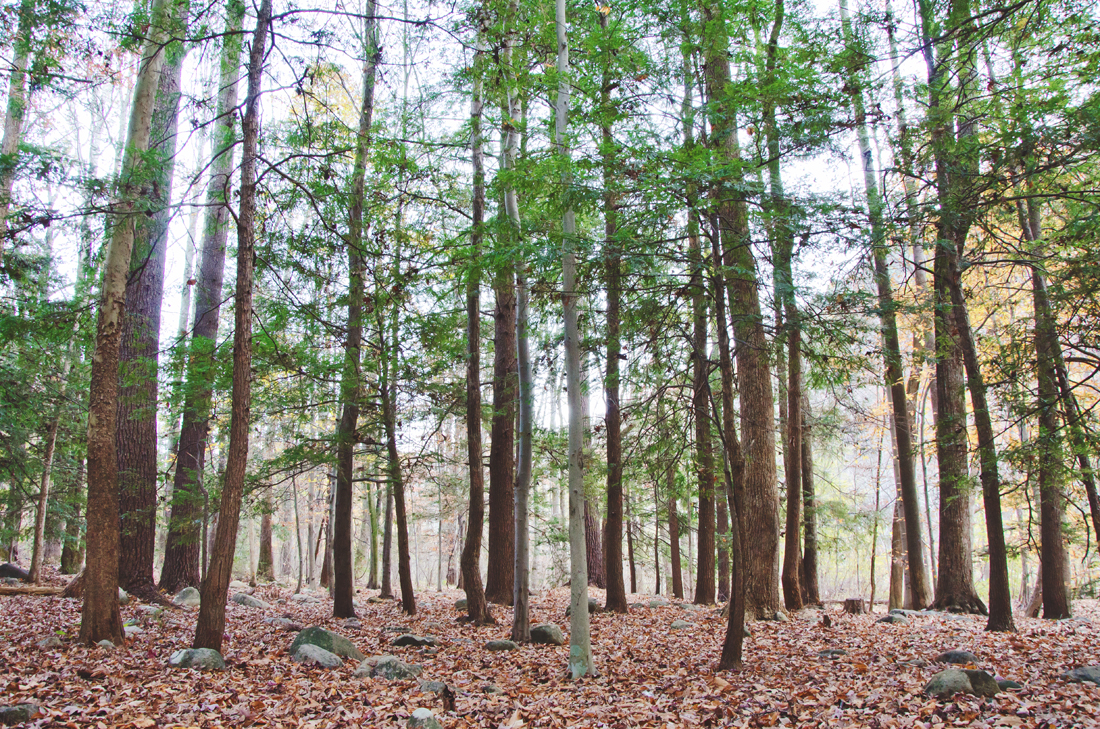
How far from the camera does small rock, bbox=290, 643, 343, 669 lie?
21.5ft

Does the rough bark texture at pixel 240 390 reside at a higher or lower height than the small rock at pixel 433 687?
higher

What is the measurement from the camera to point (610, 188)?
19.9ft

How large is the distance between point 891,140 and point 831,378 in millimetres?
2563

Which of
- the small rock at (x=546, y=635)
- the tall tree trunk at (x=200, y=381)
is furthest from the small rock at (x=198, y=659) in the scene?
the small rock at (x=546, y=635)

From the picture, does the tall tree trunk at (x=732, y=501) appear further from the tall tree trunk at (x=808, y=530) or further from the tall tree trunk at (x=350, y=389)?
the tall tree trunk at (x=808, y=530)

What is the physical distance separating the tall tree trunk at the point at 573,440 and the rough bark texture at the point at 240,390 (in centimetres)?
330

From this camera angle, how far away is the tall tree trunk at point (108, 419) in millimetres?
6375

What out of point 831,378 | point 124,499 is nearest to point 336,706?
point 831,378

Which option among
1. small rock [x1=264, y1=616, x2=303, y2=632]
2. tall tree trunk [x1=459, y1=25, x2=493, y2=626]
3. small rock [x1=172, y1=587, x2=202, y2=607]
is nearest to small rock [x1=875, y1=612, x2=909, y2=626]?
tall tree trunk [x1=459, y1=25, x2=493, y2=626]

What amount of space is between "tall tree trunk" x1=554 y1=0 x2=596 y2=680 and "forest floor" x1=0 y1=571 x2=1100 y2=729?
1.16 ft

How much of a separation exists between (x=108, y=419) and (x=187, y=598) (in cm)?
506

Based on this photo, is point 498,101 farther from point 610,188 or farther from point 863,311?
point 863,311

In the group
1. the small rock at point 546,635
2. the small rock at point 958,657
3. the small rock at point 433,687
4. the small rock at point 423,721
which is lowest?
the small rock at point 546,635

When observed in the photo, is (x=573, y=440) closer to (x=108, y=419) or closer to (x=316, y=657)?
(x=316, y=657)
